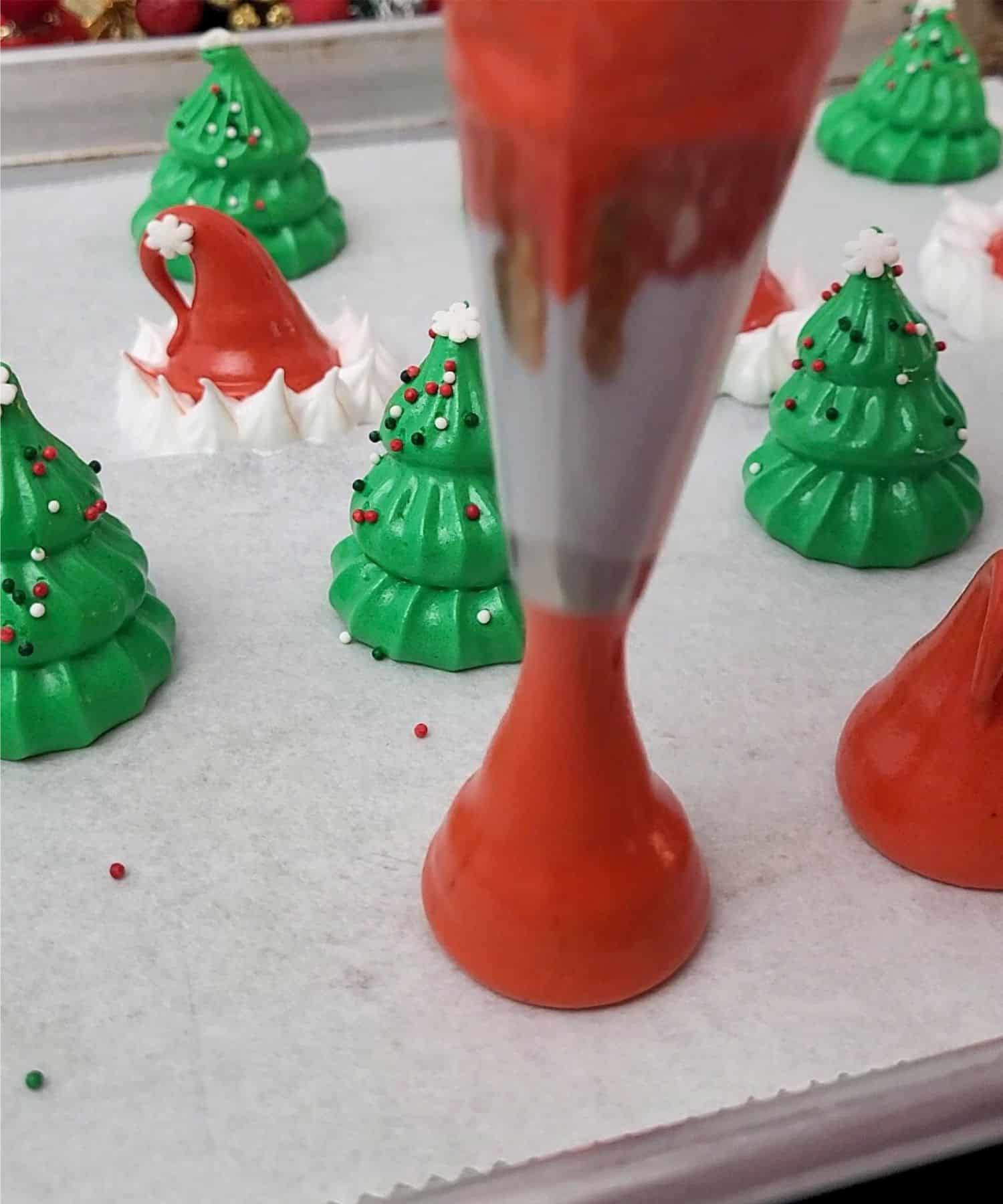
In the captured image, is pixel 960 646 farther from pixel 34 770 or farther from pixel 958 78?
pixel 958 78

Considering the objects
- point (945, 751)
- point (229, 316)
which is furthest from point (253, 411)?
point (945, 751)

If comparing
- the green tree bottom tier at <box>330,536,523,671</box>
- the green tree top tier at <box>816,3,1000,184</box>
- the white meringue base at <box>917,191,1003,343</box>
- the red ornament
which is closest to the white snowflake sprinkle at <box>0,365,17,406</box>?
the green tree bottom tier at <box>330,536,523,671</box>

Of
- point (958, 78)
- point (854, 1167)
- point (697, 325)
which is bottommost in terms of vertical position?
point (854, 1167)

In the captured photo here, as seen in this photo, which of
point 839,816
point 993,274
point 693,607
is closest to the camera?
point 839,816

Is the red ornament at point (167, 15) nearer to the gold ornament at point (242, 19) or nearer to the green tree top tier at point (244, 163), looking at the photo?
the gold ornament at point (242, 19)

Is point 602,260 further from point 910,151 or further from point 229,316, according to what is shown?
point 910,151

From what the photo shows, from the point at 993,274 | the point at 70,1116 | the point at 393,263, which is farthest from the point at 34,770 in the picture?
the point at 993,274
